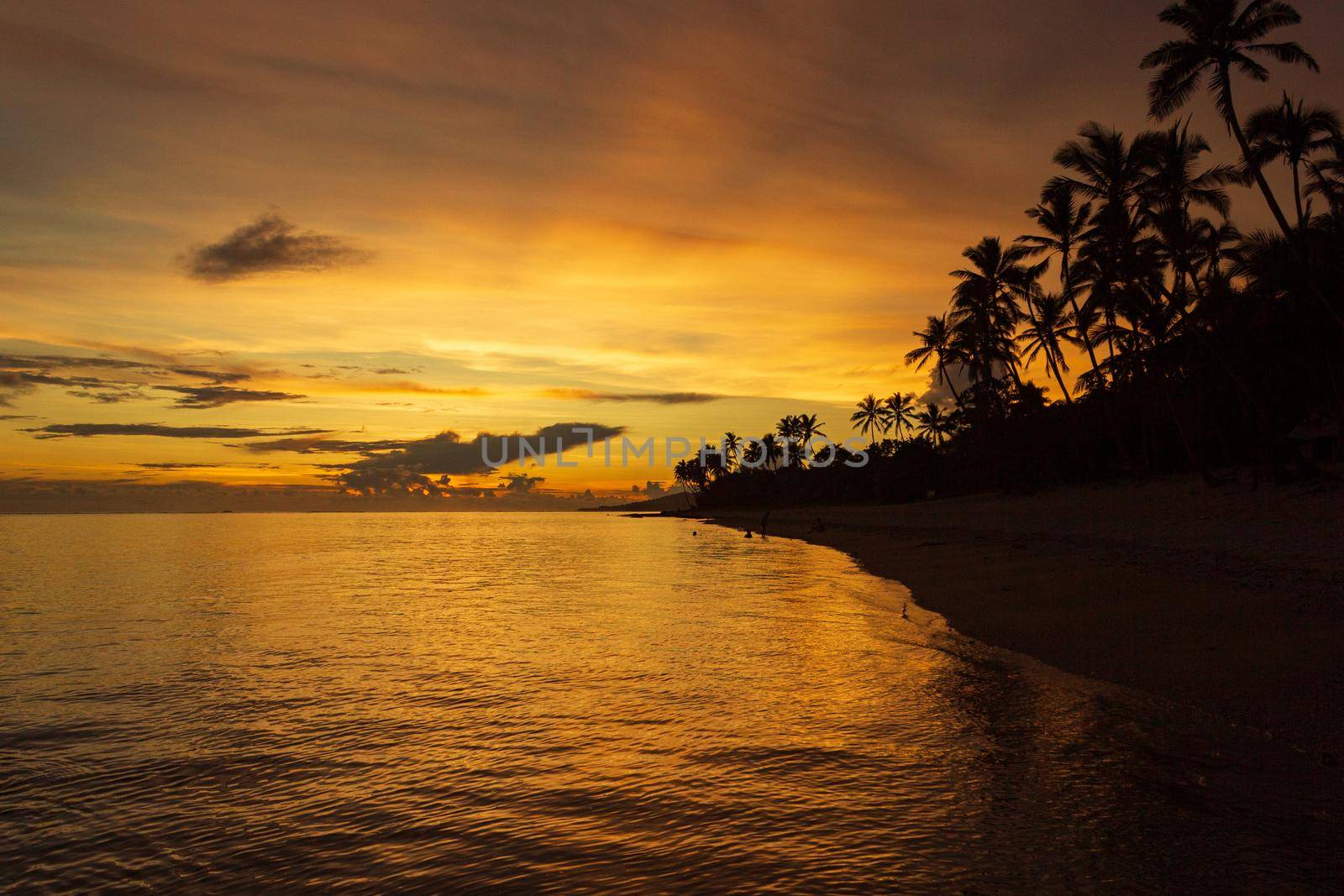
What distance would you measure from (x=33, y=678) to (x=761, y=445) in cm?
13673

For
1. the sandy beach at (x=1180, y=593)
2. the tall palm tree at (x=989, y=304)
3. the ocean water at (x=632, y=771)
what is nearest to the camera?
the ocean water at (x=632, y=771)

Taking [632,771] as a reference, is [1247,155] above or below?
above

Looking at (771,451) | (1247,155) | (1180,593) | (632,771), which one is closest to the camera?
(632,771)

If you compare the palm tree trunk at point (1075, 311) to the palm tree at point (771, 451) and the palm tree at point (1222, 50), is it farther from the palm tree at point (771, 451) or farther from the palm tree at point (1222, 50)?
the palm tree at point (771, 451)

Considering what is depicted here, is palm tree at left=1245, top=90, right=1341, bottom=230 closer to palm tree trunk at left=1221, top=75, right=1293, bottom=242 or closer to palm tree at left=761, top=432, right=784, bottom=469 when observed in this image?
palm tree trunk at left=1221, top=75, right=1293, bottom=242

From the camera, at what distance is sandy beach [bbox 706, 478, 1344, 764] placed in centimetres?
984

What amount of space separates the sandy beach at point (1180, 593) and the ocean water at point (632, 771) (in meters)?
0.94

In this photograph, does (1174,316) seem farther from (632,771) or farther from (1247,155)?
(632,771)

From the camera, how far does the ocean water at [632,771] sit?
595 centimetres

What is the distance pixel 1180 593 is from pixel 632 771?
13285 millimetres

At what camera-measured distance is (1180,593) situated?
16078 millimetres

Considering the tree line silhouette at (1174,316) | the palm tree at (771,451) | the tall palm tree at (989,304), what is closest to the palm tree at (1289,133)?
the tree line silhouette at (1174,316)

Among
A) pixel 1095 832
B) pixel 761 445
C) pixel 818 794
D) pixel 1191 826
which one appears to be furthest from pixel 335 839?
pixel 761 445

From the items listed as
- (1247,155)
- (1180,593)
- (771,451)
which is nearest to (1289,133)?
(1247,155)
